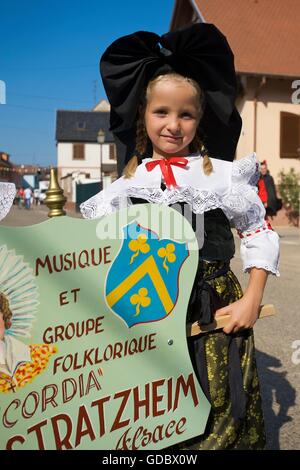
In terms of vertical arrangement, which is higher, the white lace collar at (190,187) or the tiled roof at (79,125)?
the tiled roof at (79,125)

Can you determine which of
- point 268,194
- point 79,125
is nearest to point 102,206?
point 268,194

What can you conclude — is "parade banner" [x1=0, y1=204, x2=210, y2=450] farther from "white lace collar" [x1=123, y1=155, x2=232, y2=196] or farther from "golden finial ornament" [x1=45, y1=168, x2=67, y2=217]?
"white lace collar" [x1=123, y1=155, x2=232, y2=196]

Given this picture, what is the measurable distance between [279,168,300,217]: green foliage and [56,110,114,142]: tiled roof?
31.5 m

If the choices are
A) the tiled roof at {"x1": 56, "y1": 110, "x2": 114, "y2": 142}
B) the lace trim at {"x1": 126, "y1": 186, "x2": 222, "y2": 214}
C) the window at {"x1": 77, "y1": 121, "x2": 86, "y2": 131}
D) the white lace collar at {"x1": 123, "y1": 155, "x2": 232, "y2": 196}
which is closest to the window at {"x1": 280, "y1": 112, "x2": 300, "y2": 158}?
the white lace collar at {"x1": 123, "y1": 155, "x2": 232, "y2": 196}

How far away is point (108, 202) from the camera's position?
1639 mm

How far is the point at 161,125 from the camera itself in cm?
158

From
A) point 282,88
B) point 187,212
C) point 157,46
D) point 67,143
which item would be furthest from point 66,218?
point 67,143

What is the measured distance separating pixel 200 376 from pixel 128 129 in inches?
35.0

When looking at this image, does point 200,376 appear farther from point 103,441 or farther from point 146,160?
point 146,160

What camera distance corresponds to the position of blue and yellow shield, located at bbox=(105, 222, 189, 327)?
1.32 metres

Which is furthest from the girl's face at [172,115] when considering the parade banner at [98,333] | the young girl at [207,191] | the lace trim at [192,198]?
the parade banner at [98,333]

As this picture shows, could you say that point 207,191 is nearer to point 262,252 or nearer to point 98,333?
point 262,252

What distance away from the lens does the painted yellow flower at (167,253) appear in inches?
53.5

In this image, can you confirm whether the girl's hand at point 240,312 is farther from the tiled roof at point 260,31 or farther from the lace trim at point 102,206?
the tiled roof at point 260,31
